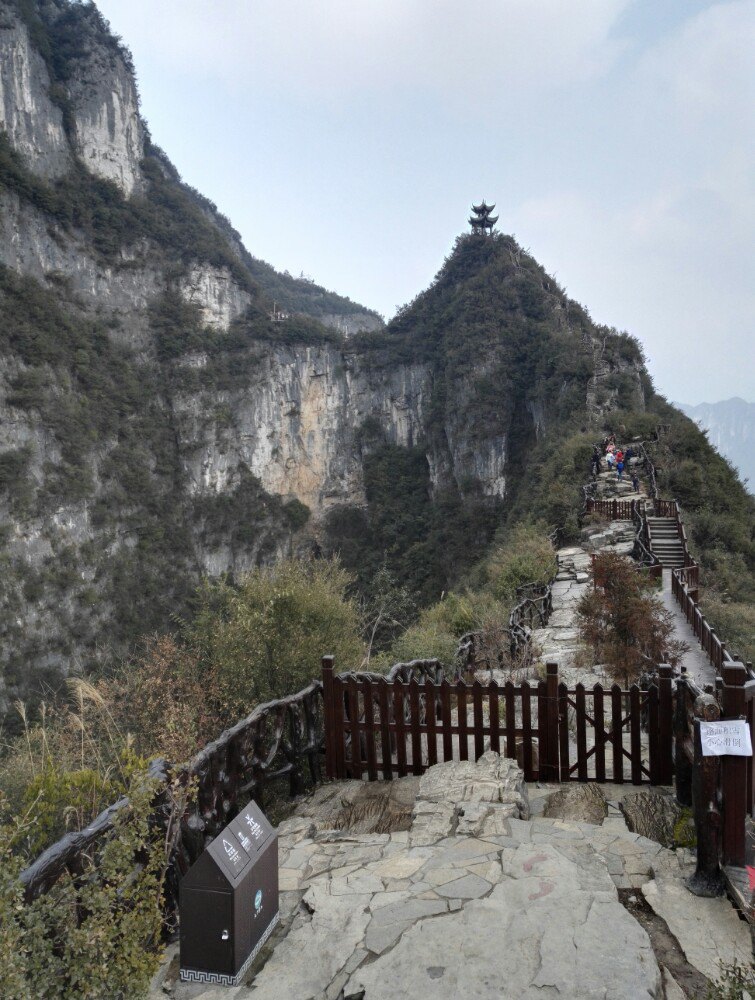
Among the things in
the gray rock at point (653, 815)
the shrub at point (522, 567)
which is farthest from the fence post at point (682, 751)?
the shrub at point (522, 567)

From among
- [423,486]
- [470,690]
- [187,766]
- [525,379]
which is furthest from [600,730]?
[423,486]

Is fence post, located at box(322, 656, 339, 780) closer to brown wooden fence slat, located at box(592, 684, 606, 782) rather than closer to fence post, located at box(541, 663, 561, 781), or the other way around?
fence post, located at box(541, 663, 561, 781)

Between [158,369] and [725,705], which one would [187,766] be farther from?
[158,369]

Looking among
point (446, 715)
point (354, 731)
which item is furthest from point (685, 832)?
point (354, 731)

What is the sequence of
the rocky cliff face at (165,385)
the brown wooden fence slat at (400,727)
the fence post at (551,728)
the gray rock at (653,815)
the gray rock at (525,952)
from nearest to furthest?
the gray rock at (525,952) → the gray rock at (653,815) → the fence post at (551,728) → the brown wooden fence slat at (400,727) → the rocky cliff face at (165,385)

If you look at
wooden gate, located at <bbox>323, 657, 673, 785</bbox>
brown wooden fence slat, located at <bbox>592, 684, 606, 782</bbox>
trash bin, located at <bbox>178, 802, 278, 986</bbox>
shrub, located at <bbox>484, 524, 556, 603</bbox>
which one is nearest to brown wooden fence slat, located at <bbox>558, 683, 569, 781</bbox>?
wooden gate, located at <bbox>323, 657, 673, 785</bbox>

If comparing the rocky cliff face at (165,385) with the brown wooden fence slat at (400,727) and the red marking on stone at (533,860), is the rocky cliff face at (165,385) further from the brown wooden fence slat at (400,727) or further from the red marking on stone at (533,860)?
the red marking on stone at (533,860)

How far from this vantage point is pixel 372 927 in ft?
10.9

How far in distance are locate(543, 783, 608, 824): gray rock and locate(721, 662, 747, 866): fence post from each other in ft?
3.73

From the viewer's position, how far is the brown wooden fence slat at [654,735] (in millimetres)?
5066

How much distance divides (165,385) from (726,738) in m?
52.3

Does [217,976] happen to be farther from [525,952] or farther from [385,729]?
[385,729]

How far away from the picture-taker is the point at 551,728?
17.4 feet

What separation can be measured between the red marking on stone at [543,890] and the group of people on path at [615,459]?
19479 millimetres
